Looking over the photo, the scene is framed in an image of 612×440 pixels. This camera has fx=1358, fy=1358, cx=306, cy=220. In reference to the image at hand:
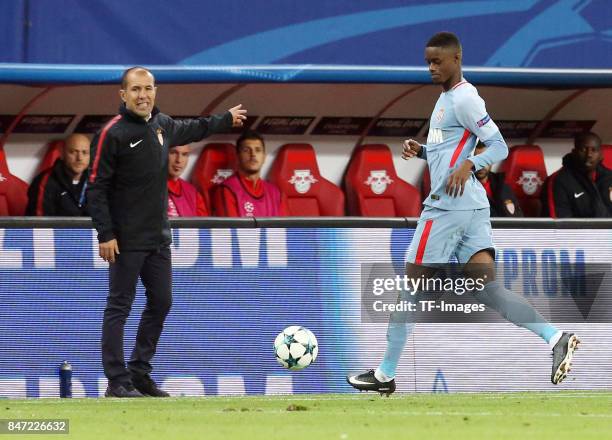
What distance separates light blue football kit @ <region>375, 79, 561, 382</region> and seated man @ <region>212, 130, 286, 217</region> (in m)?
3.26

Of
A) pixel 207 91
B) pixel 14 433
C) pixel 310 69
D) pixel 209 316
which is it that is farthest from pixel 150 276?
pixel 207 91

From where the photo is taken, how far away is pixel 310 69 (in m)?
9.53

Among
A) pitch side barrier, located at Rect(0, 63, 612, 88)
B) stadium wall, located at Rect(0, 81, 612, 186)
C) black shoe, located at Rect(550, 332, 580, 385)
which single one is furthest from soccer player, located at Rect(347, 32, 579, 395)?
stadium wall, located at Rect(0, 81, 612, 186)

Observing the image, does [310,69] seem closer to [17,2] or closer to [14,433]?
[17,2]

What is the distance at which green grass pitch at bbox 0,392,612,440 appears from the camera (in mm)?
5289

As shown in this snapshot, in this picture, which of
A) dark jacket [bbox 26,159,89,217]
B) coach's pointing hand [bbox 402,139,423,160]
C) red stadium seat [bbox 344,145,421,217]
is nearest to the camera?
coach's pointing hand [bbox 402,139,423,160]

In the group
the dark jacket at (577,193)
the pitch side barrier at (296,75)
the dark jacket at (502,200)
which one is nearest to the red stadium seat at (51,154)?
the pitch side barrier at (296,75)

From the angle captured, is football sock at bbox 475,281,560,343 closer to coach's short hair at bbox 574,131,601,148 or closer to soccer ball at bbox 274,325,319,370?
soccer ball at bbox 274,325,319,370

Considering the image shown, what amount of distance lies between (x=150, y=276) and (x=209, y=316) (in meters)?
1.40

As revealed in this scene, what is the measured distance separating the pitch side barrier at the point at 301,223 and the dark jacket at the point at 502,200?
129 centimetres

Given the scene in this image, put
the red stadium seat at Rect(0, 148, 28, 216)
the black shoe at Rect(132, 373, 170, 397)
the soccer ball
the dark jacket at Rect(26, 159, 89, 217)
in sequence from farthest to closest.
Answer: the red stadium seat at Rect(0, 148, 28, 216), the dark jacket at Rect(26, 159, 89, 217), the soccer ball, the black shoe at Rect(132, 373, 170, 397)

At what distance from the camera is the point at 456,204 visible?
695cm

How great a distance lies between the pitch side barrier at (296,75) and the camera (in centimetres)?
925

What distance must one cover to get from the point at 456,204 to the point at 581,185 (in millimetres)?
3827
